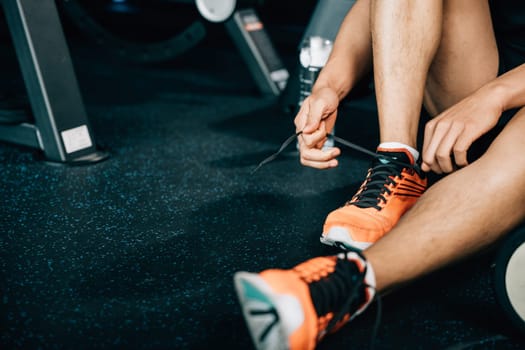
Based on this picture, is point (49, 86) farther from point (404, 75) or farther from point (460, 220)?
point (460, 220)

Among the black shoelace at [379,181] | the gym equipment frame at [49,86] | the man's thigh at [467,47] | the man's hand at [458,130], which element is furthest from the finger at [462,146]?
the gym equipment frame at [49,86]

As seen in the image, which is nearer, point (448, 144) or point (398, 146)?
point (448, 144)

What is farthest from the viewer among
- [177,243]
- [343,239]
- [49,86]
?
[49,86]

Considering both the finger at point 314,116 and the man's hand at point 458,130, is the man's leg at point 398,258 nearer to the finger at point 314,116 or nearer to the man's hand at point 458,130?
the man's hand at point 458,130

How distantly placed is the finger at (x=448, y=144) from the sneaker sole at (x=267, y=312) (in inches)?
11.5

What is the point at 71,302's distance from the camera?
2.33ft

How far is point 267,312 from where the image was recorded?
0.54 meters

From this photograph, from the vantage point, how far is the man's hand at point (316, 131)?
31.0 inches

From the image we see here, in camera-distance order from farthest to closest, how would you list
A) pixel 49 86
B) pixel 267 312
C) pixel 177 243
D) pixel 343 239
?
pixel 49 86
pixel 177 243
pixel 343 239
pixel 267 312

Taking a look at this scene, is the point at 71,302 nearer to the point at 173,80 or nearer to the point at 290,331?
the point at 290,331

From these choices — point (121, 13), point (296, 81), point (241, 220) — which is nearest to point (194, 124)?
point (296, 81)

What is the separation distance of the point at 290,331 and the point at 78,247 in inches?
18.2

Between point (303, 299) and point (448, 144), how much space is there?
294 millimetres

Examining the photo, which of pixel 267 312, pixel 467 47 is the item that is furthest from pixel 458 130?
pixel 267 312
